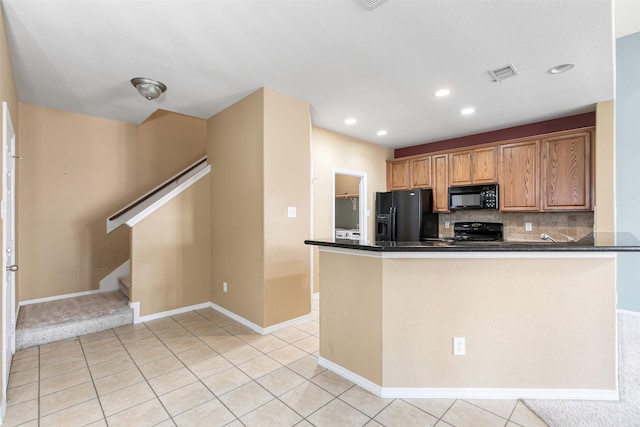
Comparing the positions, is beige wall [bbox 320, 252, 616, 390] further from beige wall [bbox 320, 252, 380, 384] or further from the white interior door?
the white interior door

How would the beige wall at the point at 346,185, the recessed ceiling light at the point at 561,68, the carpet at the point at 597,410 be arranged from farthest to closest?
the beige wall at the point at 346,185 → the recessed ceiling light at the point at 561,68 → the carpet at the point at 597,410

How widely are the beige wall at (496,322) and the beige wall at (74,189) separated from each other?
414 cm

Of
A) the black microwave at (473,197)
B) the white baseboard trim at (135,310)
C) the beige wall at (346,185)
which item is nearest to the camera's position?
the white baseboard trim at (135,310)

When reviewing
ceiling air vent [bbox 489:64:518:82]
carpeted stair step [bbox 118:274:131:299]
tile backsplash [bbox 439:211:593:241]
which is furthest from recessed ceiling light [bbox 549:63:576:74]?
carpeted stair step [bbox 118:274:131:299]

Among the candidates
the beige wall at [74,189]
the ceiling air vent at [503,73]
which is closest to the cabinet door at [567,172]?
the ceiling air vent at [503,73]

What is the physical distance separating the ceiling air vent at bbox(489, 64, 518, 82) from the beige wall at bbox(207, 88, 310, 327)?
6.44 feet

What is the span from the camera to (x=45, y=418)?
73.0 inches

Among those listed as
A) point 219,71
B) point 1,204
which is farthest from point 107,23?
point 1,204

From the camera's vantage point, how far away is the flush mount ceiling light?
292 centimetres

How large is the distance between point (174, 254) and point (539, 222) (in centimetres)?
518

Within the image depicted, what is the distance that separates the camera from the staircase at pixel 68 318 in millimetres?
2857

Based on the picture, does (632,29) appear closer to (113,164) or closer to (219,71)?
(219,71)

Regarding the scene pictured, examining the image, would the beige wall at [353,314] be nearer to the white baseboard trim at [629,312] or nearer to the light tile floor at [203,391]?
the light tile floor at [203,391]

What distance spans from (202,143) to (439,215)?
4.51 meters
